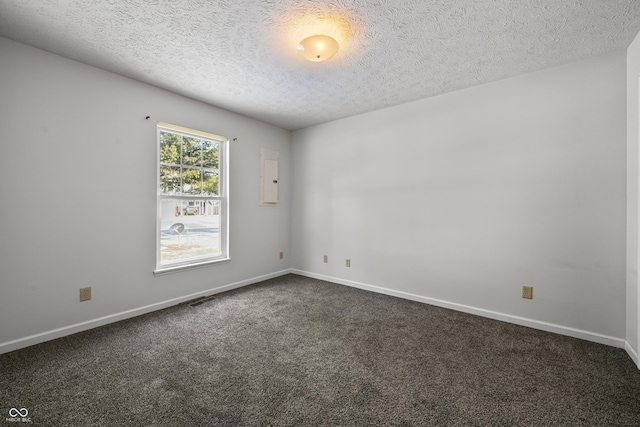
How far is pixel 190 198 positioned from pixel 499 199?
3.64m

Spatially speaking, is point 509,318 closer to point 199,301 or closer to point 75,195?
point 199,301

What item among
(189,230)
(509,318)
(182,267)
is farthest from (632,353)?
(189,230)

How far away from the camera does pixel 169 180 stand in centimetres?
331

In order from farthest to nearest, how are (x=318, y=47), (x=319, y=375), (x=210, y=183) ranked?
(x=210, y=183)
(x=318, y=47)
(x=319, y=375)

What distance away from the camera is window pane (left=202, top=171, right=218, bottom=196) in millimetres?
3689

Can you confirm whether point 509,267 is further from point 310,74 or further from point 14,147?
point 14,147

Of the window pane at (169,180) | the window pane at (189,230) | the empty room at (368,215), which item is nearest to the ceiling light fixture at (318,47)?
the empty room at (368,215)

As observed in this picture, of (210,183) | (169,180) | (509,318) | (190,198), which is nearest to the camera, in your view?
(509,318)

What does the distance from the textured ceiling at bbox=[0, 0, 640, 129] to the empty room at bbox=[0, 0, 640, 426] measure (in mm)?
21

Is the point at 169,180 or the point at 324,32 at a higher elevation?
the point at 324,32

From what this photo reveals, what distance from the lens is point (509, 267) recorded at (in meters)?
2.88

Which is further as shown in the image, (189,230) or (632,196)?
(189,230)

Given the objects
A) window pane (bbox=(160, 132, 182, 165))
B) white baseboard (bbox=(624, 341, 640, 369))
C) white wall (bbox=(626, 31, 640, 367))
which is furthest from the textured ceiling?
white baseboard (bbox=(624, 341, 640, 369))

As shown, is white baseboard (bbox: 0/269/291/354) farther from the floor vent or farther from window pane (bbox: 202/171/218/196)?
window pane (bbox: 202/171/218/196)
